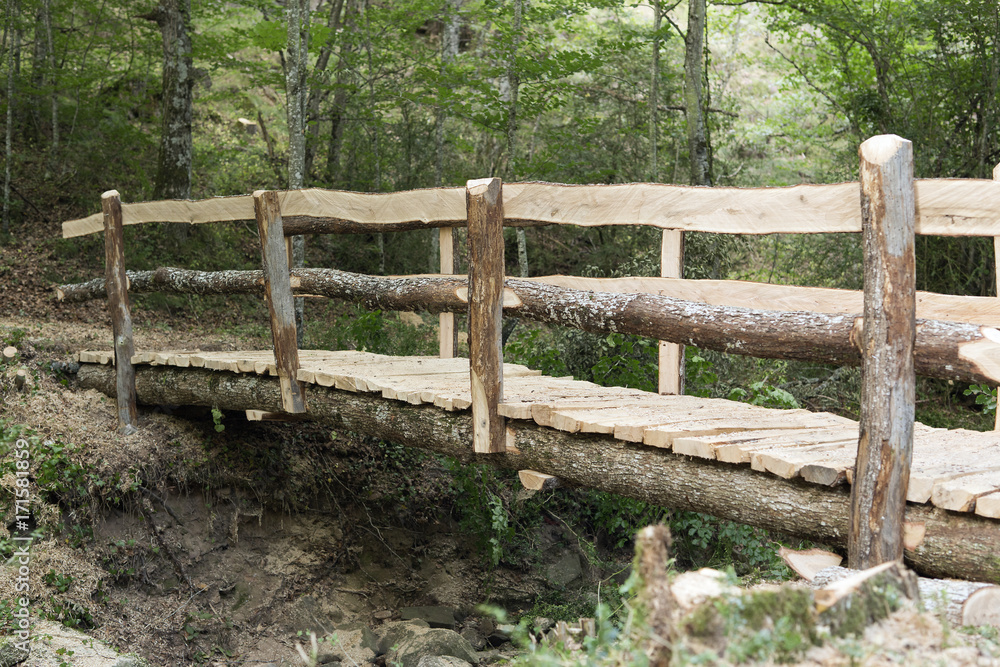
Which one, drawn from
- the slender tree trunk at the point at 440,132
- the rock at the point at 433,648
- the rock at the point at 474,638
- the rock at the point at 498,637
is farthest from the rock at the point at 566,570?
the slender tree trunk at the point at 440,132

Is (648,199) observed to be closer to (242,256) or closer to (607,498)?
(607,498)

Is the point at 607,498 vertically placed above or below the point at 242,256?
below

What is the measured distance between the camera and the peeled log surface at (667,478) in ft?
7.91

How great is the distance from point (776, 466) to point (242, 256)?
999 cm

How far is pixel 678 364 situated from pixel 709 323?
1030mm

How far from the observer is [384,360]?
17.4 feet

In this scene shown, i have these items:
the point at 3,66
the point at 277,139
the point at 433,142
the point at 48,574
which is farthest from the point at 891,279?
the point at 277,139

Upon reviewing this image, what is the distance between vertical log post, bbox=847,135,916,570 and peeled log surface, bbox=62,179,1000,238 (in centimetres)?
17

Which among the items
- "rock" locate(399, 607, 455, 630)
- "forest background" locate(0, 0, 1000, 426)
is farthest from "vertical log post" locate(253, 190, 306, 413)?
"forest background" locate(0, 0, 1000, 426)

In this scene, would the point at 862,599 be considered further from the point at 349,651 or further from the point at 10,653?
the point at 349,651

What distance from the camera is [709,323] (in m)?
3.08

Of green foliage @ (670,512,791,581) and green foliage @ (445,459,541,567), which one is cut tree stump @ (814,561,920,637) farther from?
green foliage @ (445,459,541,567)

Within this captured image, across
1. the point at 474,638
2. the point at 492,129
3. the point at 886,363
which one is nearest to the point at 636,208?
the point at 886,363

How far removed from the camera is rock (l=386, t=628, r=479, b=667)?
4766mm
